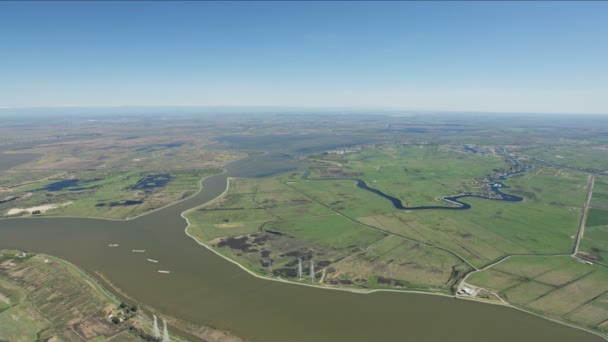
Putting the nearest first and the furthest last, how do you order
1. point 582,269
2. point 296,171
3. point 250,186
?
point 582,269
point 250,186
point 296,171

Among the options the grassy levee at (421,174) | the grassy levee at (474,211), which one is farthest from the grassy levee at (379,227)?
the grassy levee at (421,174)

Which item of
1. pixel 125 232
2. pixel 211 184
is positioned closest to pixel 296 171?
pixel 211 184

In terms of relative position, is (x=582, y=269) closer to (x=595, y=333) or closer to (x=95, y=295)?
(x=595, y=333)

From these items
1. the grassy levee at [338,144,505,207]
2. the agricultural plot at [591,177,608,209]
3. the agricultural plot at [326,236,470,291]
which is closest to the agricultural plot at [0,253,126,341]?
the agricultural plot at [326,236,470,291]

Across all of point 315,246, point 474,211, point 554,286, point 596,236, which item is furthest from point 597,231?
point 315,246

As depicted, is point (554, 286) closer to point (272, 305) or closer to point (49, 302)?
point (272, 305)
